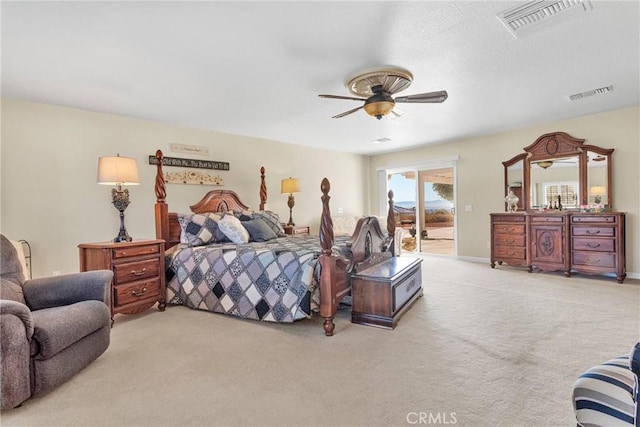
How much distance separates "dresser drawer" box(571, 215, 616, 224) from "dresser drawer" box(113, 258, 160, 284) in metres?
5.67

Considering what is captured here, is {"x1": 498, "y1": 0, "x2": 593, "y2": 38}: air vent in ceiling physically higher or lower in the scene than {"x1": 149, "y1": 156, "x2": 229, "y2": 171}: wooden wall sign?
higher

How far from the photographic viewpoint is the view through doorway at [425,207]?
6945mm

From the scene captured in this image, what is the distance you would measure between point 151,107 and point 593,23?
14.1 feet

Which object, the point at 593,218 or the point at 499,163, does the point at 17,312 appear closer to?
the point at 593,218

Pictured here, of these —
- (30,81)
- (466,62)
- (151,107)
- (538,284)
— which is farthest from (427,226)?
(30,81)

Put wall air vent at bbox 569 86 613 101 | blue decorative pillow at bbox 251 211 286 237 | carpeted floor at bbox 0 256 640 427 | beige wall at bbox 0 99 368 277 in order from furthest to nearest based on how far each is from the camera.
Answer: blue decorative pillow at bbox 251 211 286 237
wall air vent at bbox 569 86 613 101
beige wall at bbox 0 99 368 277
carpeted floor at bbox 0 256 640 427

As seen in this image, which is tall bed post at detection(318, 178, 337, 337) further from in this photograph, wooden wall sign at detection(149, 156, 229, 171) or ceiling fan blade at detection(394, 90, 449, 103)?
wooden wall sign at detection(149, 156, 229, 171)

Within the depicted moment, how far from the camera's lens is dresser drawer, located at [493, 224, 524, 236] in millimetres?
5094

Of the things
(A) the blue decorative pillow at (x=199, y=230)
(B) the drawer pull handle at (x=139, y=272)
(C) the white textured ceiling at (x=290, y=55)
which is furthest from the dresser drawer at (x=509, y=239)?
(B) the drawer pull handle at (x=139, y=272)

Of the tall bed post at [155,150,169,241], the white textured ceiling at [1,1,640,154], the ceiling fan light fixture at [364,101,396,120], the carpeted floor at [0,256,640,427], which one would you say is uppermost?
the white textured ceiling at [1,1,640,154]

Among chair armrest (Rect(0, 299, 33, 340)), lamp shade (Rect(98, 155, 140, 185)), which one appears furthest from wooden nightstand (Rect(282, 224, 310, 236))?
chair armrest (Rect(0, 299, 33, 340))

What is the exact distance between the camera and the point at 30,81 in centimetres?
294

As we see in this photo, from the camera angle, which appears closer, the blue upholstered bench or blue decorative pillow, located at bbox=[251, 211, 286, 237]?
the blue upholstered bench

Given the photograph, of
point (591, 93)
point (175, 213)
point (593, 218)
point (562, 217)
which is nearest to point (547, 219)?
point (562, 217)
